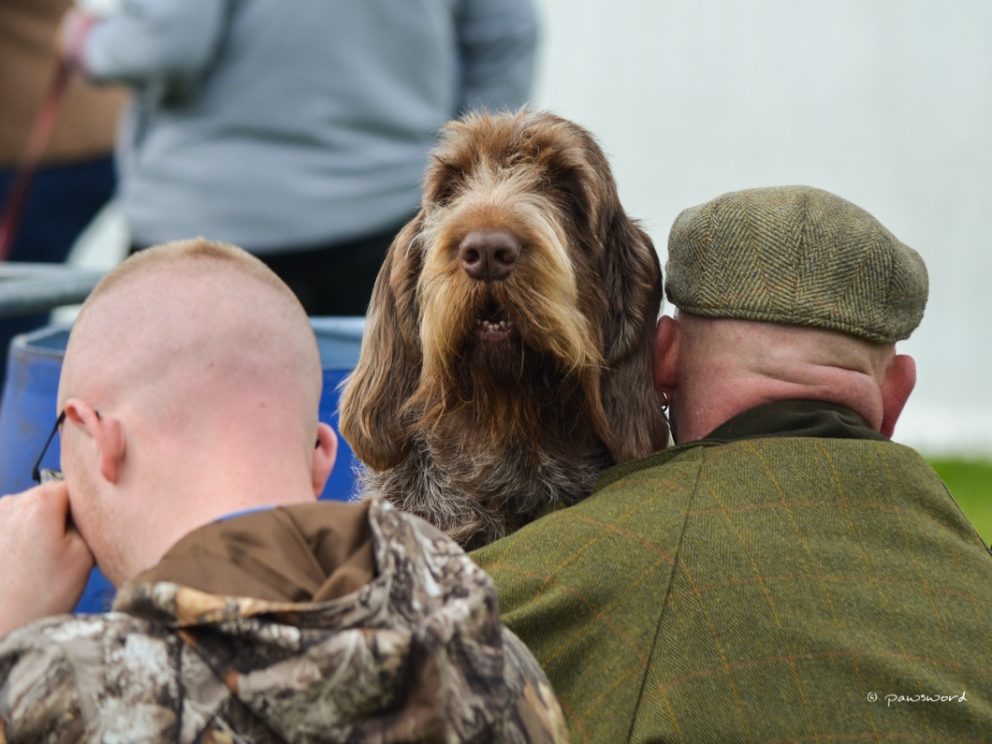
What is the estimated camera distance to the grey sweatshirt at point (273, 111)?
4922 mm

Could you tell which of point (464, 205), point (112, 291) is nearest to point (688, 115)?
point (464, 205)

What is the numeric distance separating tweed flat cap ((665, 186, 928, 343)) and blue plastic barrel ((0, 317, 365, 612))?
1051mm

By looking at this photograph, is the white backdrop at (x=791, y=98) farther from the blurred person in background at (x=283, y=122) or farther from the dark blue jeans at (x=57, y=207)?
the blurred person in background at (x=283, y=122)

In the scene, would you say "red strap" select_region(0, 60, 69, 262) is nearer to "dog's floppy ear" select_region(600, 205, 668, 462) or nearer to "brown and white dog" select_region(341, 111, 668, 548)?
"brown and white dog" select_region(341, 111, 668, 548)

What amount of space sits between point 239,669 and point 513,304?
132 cm

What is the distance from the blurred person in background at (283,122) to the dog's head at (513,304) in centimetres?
191

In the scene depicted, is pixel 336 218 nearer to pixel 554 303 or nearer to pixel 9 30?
pixel 9 30

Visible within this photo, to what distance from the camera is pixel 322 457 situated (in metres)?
2.14

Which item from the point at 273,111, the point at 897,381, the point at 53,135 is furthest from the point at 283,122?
the point at 897,381

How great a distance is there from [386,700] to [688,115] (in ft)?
21.9

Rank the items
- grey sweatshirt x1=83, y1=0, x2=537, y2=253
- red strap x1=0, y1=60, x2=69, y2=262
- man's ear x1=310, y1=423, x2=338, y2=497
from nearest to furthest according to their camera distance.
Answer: man's ear x1=310, y1=423, x2=338, y2=497
grey sweatshirt x1=83, y1=0, x2=537, y2=253
red strap x1=0, y1=60, x2=69, y2=262

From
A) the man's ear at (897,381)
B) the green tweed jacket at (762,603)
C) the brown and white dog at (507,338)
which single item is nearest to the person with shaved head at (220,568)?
the green tweed jacket at (762,603)

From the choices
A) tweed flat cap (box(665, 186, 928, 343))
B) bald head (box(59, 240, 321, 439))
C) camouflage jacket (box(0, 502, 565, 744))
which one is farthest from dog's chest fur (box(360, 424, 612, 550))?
camouflage jacket (box(0, 502, 565, 744))

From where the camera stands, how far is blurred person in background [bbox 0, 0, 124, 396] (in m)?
6.14
